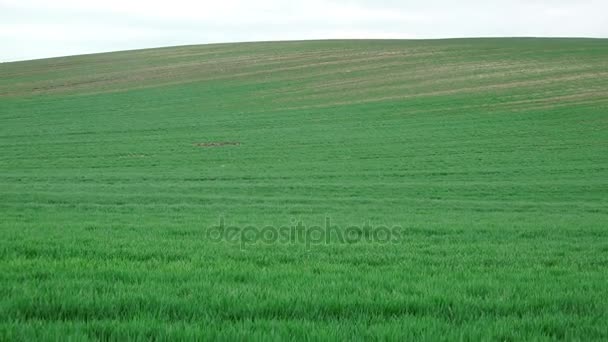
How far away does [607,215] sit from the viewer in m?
16.8

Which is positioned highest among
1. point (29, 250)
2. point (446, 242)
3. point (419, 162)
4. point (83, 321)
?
point (83, 321)

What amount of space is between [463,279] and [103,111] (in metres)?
46.0

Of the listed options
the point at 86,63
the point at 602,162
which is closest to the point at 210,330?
the point at 602,162

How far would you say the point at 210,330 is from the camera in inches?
164

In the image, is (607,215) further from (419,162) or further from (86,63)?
(86,63)

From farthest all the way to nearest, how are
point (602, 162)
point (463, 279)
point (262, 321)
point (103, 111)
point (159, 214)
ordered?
point (103, 111) < point (602, 162) < point (159, 214) < point (463, 279) < point (262, 321)

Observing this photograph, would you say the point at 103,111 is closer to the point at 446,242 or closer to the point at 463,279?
the point at 446,242

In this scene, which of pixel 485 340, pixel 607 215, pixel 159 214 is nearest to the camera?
pixel 485 340

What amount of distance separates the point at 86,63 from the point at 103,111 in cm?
3075

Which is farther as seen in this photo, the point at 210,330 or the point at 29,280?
the point at 29,280

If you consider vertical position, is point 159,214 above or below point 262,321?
below

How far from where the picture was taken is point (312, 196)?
69.8ft

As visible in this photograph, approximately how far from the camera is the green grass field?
4.84 meters

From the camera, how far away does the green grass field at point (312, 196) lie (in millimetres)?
4844
